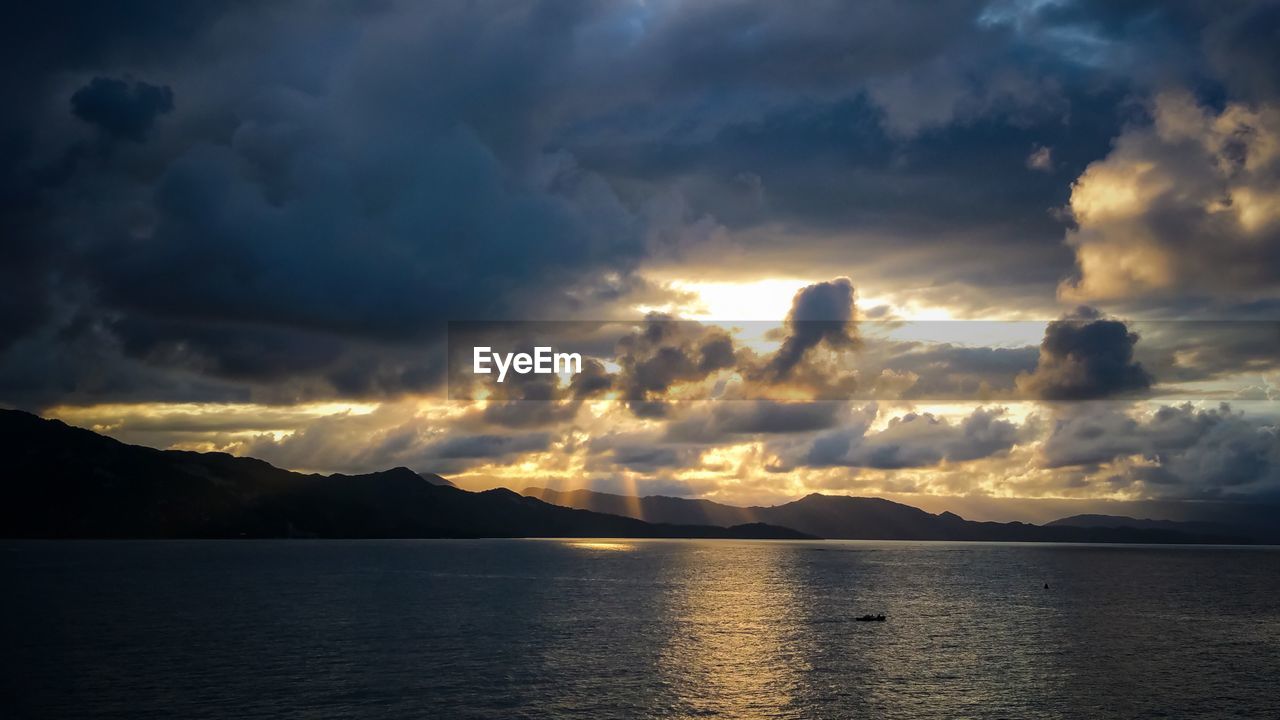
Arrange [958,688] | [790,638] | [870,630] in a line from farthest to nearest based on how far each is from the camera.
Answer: [870,630], [790,638], [958,688]

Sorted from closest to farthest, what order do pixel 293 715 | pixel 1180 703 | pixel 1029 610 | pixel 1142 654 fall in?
pixel 293 715 → pixel 1180 703 → pixel 1142 654 → pixel 1029 610

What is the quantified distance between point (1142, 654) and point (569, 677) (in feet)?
264

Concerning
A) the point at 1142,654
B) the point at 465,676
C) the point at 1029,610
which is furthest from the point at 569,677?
the point at 1029,610

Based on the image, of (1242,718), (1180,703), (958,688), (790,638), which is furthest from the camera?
(790,638)

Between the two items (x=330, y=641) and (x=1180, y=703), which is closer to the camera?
(x=1180, y=703)

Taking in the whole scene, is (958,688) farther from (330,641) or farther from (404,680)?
(330,641)

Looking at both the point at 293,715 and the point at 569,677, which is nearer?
the point at 293,715

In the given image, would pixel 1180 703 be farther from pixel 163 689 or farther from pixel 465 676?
pixel 163 689

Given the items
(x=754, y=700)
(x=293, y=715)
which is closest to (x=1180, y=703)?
(x=754, y=700)

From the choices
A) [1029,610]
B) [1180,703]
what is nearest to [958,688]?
[1180,703]

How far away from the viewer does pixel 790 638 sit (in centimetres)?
13988

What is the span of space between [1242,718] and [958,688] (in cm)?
2603

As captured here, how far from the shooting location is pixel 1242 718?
88.4 m

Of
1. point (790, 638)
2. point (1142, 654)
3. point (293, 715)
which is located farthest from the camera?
point (790, 638)
